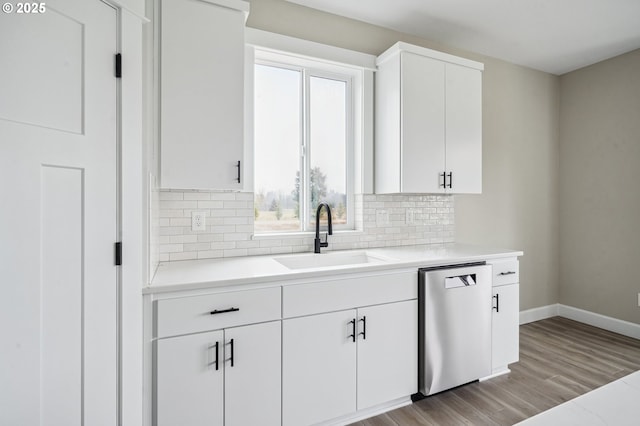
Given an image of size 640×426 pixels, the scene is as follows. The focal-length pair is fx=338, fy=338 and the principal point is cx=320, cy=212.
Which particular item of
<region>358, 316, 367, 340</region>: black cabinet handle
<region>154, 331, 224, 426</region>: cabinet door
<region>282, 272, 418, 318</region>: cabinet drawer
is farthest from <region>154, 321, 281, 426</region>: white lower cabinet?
<region>358, 316, 367, 340</region>: black cabinet handle

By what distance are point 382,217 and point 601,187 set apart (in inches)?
98.1

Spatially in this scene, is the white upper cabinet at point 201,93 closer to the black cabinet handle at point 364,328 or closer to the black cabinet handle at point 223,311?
the black cabinet handle at point 223,311

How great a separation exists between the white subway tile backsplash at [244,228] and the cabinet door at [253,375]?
0.76m

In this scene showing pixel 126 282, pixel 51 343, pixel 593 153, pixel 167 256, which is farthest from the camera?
pixel 593 153

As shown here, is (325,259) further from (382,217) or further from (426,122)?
(426,122)

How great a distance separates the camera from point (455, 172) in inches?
109

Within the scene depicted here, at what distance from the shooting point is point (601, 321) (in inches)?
138

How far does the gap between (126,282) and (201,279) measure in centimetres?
34

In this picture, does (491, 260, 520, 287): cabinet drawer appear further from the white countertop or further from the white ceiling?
the white ceiling

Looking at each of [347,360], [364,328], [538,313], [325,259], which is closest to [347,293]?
[364,328]

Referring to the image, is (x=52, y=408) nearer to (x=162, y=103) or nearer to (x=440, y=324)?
(x=162, y=103)

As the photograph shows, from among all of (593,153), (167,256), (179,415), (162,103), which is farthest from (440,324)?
(593,153)

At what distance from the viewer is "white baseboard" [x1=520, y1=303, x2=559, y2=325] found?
3654 mm

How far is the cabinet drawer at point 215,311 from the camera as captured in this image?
1.54 meters
